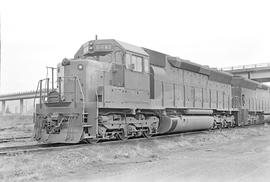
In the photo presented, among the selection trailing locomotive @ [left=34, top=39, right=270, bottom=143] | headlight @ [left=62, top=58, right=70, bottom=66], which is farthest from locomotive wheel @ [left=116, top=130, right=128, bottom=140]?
headlight @ [left=62, top=58, right=70, bottom=66]

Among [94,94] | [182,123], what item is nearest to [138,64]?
[94,94]

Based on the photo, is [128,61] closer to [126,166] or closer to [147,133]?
[147,133]

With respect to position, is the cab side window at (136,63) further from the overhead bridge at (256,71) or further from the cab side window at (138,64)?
the overhead bridge at (256,71)

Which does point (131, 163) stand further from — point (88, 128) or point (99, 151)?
point (88, 128)

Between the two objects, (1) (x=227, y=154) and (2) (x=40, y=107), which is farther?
(2) (x=40, y=107)

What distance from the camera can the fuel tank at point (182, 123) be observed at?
13500mm

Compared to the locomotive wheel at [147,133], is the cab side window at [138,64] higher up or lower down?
higher up

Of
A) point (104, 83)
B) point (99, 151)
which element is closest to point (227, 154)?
point (99, 151)

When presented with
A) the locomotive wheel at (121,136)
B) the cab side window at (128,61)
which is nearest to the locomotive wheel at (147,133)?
the locomotive wheel at (121,136)

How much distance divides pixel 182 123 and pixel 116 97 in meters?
4.91

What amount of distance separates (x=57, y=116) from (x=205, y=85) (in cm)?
1067

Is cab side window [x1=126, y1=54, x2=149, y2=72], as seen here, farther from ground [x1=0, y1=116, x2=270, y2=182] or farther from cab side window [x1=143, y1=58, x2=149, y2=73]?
ground [x1=0, y1=116, x2=270, y2=182]

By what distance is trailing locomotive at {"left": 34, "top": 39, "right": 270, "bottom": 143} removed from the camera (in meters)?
9.78

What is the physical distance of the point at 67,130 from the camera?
377 inches
